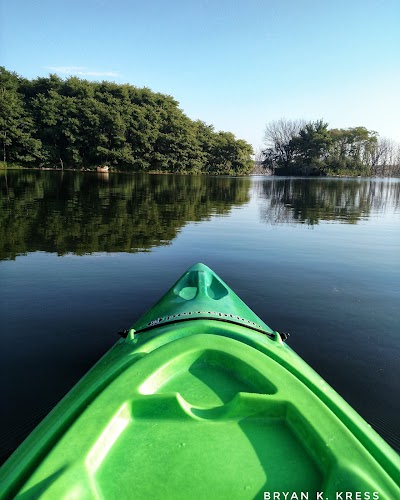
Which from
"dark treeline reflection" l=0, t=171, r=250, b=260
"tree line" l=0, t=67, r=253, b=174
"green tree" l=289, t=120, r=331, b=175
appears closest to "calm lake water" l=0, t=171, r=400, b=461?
"dark treeline reflection" l=0, t=171, r=250, b=260

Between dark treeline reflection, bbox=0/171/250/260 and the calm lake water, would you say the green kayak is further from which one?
dark treeline reflection, bbox=0/171/250/260

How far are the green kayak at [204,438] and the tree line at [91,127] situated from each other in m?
44.3

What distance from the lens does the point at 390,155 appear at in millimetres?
95500

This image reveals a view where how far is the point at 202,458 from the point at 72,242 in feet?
24.1

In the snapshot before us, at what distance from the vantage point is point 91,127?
4425 cm

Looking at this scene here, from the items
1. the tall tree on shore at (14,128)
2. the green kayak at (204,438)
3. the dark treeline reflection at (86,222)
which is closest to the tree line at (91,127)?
the tall tree on shore at (14,128)

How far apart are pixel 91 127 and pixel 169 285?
43.5 m

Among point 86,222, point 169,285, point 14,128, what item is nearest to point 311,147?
point 14,128

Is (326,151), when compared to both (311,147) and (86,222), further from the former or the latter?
(86,222)

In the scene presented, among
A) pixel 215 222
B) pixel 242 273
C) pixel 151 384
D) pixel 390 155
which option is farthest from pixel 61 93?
pixel 390 155

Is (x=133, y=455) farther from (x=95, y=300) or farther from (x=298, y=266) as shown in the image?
(x=298, y=266)

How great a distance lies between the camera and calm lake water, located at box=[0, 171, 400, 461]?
3270 mm

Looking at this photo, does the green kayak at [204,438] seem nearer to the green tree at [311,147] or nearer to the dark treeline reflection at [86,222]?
the dark treeline reflection at [86,222]

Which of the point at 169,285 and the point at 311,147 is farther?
the point at 311,147
